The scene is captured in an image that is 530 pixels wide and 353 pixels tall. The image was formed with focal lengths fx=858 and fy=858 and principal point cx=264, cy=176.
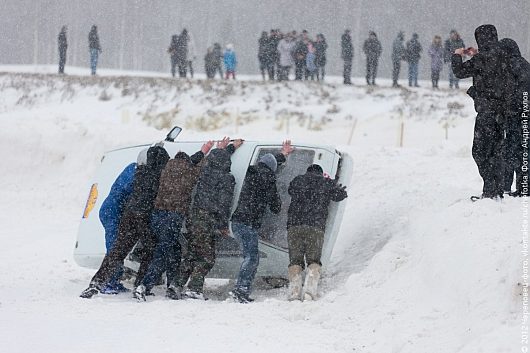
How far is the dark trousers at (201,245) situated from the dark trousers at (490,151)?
2.88 metres

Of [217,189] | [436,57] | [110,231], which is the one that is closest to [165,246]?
[110,231]

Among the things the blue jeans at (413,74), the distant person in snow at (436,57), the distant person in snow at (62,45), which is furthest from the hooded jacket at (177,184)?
the distant person in snow at (62,45)

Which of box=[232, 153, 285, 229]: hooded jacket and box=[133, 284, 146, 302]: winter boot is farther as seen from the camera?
box=[232, 153, 285, 229]: hooded jacket

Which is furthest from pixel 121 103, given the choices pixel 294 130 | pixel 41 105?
pixel 294 130

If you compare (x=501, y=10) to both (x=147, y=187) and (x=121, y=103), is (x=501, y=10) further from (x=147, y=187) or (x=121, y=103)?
(x=147, y=187)

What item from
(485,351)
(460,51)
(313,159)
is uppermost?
(460,51)

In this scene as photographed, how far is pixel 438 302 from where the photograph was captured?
6.99 m

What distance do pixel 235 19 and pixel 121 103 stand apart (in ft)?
43.0

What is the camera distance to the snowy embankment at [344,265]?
6.73 m

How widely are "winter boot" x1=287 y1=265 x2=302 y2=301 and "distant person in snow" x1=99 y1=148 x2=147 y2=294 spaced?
6.77 feet

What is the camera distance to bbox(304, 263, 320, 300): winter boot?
8.59 metres

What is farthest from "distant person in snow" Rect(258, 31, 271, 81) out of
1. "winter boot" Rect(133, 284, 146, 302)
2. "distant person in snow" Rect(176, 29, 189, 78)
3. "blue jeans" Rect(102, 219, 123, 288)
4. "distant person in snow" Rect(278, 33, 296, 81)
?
"winter boot" Rect(133, 284, 146, 302)

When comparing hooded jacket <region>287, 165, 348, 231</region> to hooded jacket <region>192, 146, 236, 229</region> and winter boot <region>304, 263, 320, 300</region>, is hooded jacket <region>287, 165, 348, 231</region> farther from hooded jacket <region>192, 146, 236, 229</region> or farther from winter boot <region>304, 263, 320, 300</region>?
hooded jacket <region>192, 146, 236, 229</region>

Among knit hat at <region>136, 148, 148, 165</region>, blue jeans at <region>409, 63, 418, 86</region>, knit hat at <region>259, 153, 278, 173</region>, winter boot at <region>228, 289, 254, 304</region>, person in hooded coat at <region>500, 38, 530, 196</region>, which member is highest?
blue jeans at <region>409, 63, 418, 86</region>
